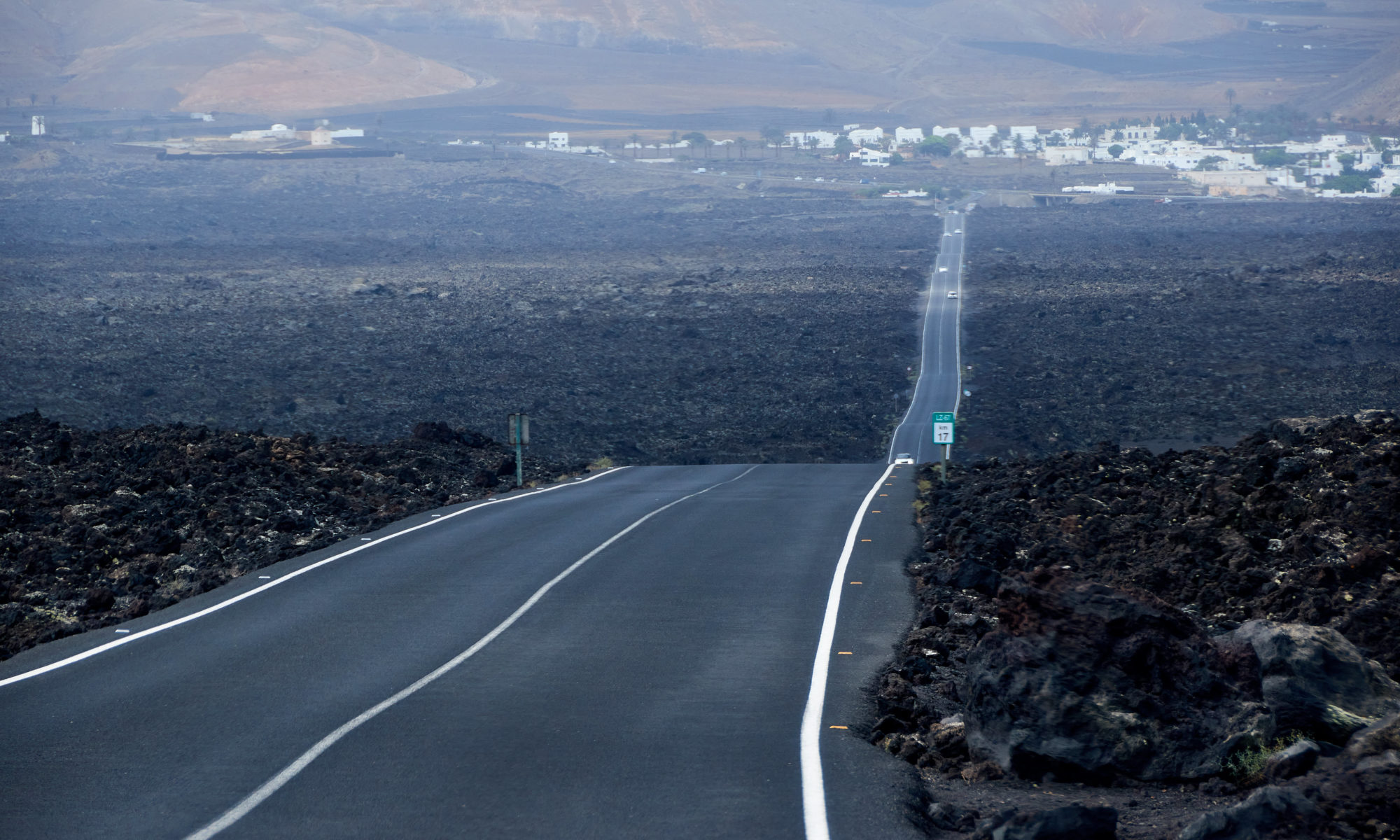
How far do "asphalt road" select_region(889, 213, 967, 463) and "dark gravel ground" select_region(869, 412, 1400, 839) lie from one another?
21.3 metres

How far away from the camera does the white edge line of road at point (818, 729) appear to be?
879 centimetres

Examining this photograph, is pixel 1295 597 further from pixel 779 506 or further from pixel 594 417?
pixel 594 417

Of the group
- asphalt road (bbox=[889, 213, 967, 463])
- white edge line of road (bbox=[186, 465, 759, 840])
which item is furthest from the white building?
white edge line of road (bbox=[186, 465, 759, 840])

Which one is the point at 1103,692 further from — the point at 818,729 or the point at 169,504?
the point at 169,504

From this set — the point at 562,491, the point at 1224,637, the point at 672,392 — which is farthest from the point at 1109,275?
the point at 1224,637

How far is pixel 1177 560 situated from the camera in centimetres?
1641

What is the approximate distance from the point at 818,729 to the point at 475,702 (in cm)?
299

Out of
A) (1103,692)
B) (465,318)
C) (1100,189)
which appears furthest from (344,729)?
(1100,189)

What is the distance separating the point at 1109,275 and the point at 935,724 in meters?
86.0

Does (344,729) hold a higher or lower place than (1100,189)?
lower

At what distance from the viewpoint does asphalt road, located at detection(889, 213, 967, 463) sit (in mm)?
49062

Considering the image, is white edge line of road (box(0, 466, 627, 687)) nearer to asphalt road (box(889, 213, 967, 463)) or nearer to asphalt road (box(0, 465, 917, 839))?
asphalt road (box(0, 465, 917, 839))

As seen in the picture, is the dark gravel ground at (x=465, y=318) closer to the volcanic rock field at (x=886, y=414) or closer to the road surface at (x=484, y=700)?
the volcanic rock field at (x=886, y=414)

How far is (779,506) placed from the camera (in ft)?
83.5
